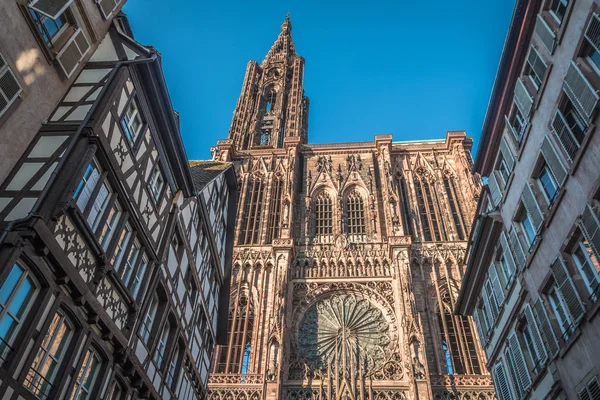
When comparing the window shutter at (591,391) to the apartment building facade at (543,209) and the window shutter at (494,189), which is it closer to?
the apartment building facade at (543,209)

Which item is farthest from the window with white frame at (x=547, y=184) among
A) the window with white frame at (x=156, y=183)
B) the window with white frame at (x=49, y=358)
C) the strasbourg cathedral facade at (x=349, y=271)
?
the strasbourg cathedral facade at (x=349, y=271)

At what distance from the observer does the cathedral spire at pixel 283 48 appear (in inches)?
2021

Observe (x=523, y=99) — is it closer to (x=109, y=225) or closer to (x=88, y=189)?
(x=109, y=225)

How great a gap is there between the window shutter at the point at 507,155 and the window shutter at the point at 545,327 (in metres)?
3.75

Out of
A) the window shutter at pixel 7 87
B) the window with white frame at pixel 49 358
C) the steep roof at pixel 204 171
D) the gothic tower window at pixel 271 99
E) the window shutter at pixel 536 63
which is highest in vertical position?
the gothic tower window at pixel 271 99

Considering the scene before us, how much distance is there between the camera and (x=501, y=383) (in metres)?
14.0

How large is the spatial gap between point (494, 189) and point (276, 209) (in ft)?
72.3

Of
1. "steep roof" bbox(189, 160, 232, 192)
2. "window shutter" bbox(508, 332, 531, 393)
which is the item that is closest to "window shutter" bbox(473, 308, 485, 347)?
"window shutter" bbox(508, 332, 531, 393)

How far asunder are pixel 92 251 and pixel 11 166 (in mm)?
1954

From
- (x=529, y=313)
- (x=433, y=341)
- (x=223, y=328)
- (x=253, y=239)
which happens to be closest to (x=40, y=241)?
(x=529, y=313)

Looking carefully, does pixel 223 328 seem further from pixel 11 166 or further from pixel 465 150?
pixel 465 150

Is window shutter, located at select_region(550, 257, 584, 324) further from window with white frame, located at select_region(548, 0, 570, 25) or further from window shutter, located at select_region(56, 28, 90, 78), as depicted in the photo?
window shutter, located at select_region(56, 28, 90, 78)

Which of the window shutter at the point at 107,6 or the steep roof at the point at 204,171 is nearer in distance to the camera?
the window shutter at the point at 107,6

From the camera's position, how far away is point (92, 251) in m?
8.95
